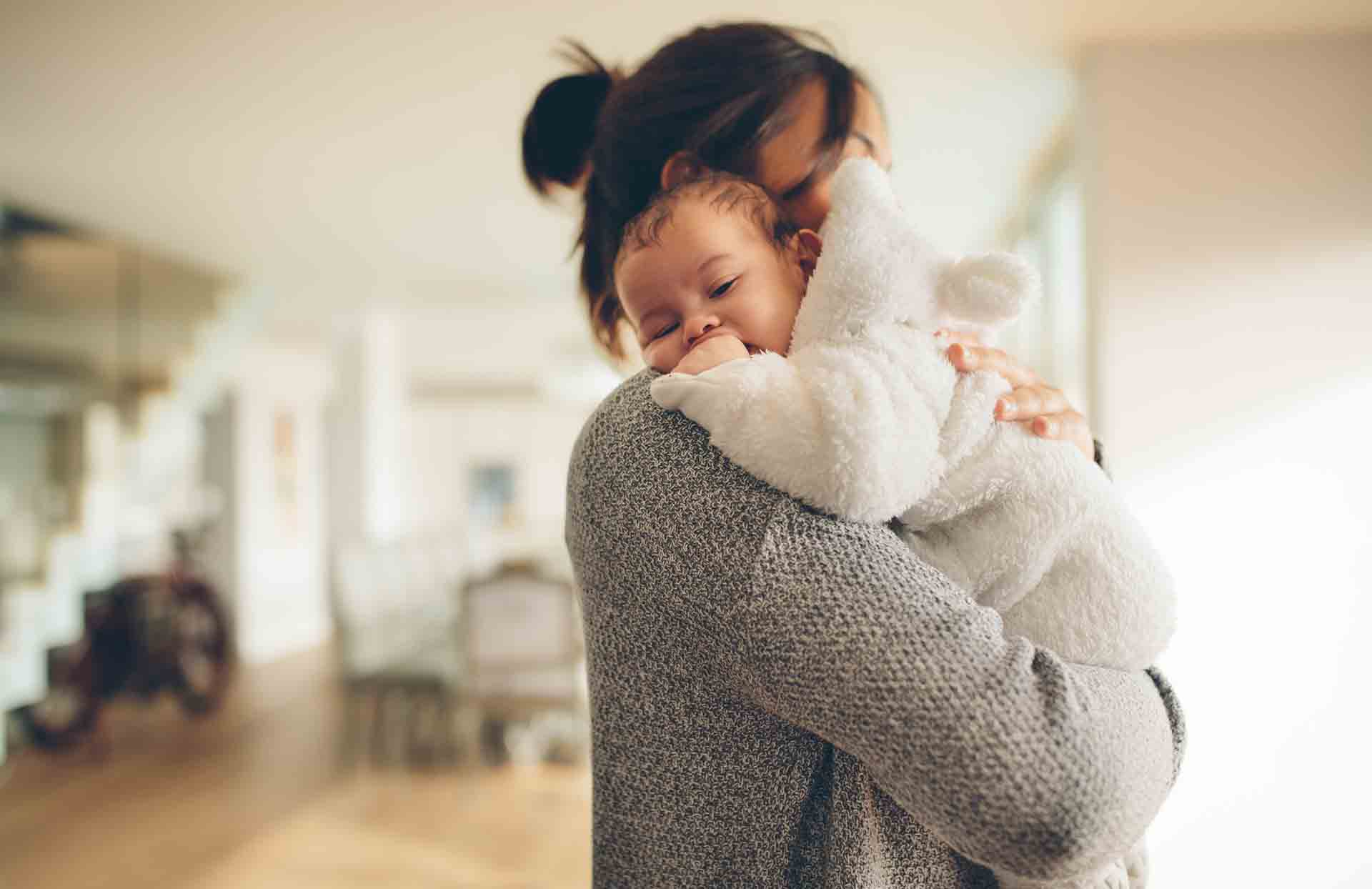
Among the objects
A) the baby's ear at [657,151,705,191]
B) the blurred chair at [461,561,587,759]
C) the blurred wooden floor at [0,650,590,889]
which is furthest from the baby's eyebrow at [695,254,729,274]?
the blurred chair at [461,561,587,759]

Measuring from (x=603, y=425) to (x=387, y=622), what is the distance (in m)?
3.94

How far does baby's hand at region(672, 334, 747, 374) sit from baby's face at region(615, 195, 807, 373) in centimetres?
3

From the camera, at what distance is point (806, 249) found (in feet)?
2.26

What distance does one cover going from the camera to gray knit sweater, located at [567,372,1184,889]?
1.35ft

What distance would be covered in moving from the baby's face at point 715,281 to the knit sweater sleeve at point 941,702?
0.23 metres

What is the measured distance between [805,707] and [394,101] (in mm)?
3022

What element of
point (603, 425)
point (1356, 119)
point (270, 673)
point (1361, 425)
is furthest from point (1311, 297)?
point (270, 673)

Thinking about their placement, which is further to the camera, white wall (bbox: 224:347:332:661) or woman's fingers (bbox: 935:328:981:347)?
white wall (bbox: 224:347:332:661)

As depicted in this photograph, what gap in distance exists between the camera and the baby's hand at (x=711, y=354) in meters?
0.57

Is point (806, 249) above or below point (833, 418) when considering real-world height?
above

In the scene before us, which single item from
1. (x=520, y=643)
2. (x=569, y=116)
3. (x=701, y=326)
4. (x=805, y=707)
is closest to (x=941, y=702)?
(x=805, y=707)

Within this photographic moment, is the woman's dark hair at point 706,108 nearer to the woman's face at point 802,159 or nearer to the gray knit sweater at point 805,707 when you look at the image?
the woman's face at point 802,159

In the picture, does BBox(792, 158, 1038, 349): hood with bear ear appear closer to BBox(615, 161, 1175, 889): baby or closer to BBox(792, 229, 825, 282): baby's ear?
BBox(615, 161, 1175, 889): baby

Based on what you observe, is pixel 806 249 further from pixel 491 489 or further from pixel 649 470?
pixel 491 489
